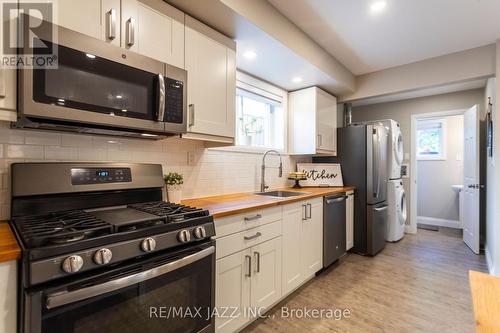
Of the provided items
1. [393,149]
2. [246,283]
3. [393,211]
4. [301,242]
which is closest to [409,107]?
[393,149]

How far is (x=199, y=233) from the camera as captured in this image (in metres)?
1.31

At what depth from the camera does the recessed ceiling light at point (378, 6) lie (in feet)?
6.67

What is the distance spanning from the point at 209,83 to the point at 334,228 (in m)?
2.12

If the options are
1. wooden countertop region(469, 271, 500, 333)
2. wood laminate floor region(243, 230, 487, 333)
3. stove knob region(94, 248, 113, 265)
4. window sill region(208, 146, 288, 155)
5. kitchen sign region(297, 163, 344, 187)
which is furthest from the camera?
kitchen sign region(297, 163, 344, 187)

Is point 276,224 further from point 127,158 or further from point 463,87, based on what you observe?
point 463,87

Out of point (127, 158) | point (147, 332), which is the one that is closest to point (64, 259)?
point (147, 332)

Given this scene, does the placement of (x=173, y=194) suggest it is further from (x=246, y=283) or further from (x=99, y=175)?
(x=246, y=283)

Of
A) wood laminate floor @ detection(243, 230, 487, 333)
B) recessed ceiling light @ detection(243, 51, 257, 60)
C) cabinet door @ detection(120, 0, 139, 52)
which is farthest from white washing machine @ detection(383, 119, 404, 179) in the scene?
cabinet door @ detection(120, 0, 139, 52)

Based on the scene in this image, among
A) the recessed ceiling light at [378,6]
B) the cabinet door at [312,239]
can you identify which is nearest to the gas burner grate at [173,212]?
the cabinet door at [312,239]

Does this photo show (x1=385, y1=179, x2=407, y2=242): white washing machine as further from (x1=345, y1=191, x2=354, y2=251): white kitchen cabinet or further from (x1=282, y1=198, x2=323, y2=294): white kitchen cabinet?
(x1=282, y1=198, x2=323, y2=294): white kitchen cabinet

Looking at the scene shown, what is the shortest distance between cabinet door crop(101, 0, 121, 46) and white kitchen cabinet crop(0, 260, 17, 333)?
1.12 m

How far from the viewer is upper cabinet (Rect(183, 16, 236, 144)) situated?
1735 millimetres

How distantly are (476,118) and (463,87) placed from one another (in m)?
0.72

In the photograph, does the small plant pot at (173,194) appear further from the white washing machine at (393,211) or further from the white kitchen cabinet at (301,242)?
the white washing machine at (393,211)
